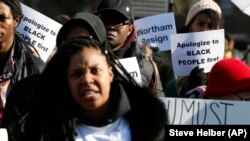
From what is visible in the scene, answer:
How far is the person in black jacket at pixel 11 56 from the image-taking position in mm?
5281

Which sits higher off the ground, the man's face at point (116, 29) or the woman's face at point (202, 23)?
the man's face at point (116, 29)

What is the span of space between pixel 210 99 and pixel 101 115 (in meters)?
1.36

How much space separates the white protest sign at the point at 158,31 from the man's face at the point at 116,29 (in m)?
1.35

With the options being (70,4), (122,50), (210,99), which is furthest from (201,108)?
(70,4)

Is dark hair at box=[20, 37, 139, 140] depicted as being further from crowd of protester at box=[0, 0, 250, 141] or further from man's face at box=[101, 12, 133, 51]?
man's face at box=[101, 12, 133, 51]

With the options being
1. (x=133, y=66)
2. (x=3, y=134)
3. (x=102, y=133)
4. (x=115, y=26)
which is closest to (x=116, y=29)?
(x=115, y=26)

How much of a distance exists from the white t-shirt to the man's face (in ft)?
5.99

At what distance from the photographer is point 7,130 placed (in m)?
4.46

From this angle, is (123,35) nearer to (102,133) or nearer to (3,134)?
(3,134)

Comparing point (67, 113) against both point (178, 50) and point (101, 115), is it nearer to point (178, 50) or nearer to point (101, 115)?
point (101, 115)

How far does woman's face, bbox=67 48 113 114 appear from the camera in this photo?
4035mm

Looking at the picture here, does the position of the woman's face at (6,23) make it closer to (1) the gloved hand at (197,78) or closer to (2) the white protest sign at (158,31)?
(1) the gloved hand at (197,78)

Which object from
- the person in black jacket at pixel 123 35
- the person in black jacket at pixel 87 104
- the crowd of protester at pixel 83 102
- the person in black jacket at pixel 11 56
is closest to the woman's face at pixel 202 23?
the person in black jacket at pixel 123 35

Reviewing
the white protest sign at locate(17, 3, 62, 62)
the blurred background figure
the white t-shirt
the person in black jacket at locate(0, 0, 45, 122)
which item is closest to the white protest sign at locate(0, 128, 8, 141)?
the white t-shirt
